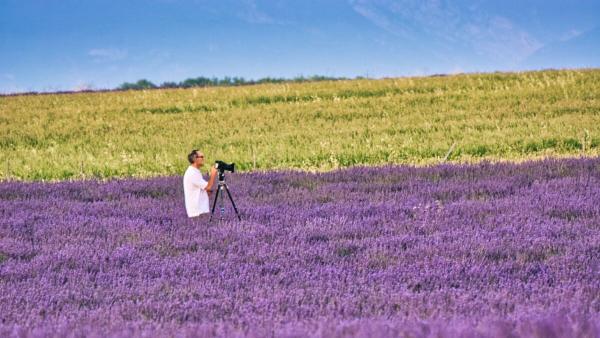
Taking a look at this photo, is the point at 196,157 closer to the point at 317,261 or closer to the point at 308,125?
the point at 317,261

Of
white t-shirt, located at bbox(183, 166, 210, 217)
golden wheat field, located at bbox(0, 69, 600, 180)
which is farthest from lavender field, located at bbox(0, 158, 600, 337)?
golden wheat field, located at bbox(0, 69, 600, 180)

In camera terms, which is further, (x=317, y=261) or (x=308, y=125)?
(x=308, y=125)

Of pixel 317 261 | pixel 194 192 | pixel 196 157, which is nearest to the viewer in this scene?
pixel 317 261

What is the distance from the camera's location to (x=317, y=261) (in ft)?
26.0

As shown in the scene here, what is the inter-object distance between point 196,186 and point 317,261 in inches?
100

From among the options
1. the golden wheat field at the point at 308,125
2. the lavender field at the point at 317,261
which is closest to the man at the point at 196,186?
the lavender field at the point at 317,261

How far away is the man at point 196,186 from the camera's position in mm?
9906

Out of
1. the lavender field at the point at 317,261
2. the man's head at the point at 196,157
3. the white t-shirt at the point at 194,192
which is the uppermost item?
the man's head at the point at 196,157

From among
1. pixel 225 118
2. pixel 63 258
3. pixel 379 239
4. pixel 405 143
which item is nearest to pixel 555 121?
pixel 405 143

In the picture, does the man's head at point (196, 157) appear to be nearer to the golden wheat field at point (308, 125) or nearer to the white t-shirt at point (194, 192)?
the white t-shirt at point (194, 192)

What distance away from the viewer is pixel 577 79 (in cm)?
3297

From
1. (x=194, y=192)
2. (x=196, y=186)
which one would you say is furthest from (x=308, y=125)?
(x=196, y=186)

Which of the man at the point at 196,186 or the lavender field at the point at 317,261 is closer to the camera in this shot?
the lavender field at the point at 317,261

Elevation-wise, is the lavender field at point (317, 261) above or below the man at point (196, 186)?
below
